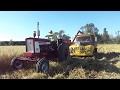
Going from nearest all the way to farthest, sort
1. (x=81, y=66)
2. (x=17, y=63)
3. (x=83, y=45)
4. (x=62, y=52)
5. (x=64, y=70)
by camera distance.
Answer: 1. (x=64, y=70)
2. (x=81, y=66)
3. (x=17, y=63)
4. (x=62, y=52)
5. (x=83, y=45)

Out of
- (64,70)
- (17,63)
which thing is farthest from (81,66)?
(17,63)

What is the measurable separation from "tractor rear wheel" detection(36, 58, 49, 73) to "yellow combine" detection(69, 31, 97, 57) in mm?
2521

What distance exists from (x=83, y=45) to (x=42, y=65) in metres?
3.24

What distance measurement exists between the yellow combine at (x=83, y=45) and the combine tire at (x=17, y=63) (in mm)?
2401

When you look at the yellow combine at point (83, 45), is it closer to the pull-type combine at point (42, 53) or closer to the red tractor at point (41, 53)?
the pull-type combine at point (42, 53)

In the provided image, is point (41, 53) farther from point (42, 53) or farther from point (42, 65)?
point (42, 65)

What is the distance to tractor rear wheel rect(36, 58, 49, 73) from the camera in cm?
672

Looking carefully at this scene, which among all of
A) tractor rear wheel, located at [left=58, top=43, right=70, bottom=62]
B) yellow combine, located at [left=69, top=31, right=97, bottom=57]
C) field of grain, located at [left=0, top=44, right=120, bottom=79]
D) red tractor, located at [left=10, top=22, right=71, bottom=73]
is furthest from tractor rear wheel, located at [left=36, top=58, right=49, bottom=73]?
yellow combine, located at [left=69, top=31, right=97, bottom=57]

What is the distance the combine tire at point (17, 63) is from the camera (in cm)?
739

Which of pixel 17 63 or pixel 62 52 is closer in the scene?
pixel 17 63

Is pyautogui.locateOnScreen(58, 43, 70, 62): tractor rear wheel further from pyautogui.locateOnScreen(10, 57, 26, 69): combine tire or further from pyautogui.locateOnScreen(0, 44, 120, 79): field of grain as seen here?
pyautogui.locateOnScreen(10, 57, 26, 69): combine tire

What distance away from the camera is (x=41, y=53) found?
7395 mm

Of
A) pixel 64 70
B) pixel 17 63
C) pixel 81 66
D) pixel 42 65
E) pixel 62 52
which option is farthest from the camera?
pixel 62 52
